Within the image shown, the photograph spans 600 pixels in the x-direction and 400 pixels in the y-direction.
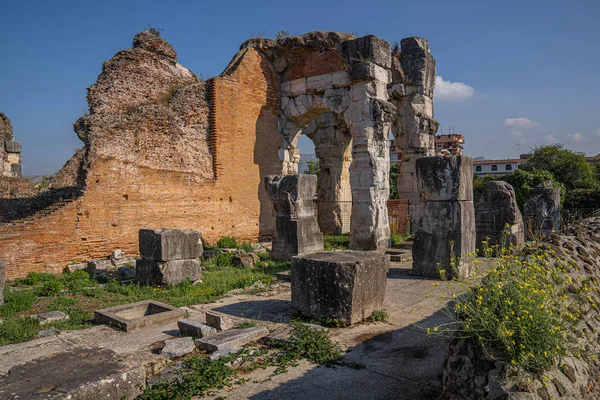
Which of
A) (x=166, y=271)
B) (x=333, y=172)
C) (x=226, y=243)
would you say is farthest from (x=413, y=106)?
(x=166, y=271)

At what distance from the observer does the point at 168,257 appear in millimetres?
8070

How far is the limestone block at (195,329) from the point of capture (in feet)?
16.6

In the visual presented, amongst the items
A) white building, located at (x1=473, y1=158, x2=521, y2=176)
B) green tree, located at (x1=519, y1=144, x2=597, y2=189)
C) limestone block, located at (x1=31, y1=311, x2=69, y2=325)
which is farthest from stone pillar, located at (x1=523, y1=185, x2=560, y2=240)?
white building, located at (x1=473, y1=158, x2=521, y2=176)

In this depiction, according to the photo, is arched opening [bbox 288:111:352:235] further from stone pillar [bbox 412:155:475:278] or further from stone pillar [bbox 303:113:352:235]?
stone pillar [bbox 412:155:475:278]

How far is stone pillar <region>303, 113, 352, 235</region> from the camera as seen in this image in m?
17.1

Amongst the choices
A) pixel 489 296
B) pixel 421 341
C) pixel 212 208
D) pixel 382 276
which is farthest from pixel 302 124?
pixel 489 296

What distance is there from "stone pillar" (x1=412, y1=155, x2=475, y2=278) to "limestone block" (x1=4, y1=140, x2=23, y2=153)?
19727mm

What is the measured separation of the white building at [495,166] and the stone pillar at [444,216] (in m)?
63.1

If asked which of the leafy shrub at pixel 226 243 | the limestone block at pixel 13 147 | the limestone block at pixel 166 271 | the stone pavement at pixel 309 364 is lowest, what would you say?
the stone pavement at pixel 309 364

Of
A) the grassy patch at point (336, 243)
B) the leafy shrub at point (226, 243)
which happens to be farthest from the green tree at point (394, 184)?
the leafy shrub at point (226, 243)

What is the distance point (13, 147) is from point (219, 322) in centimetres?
1998

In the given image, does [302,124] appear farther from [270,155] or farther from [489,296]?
[489,296]

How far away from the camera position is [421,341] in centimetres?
479

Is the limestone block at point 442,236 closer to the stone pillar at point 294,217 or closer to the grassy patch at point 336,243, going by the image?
the stone pillar at point 294,217
